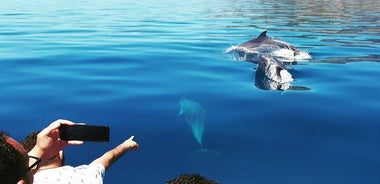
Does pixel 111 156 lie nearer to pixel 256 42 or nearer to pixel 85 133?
pixel 85 133

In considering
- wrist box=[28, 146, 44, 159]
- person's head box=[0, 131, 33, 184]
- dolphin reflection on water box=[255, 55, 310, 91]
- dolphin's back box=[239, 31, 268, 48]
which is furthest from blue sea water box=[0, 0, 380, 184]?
person's head box=[0, 131, 33, 184]

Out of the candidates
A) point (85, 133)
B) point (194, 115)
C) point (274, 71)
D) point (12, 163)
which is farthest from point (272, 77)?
point (12, 163)

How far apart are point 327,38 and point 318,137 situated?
12660 millimetres

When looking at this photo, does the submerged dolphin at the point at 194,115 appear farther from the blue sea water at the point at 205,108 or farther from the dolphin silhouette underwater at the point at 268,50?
the dolphin silhouette underwater at the point at 268,50

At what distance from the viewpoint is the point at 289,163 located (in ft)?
17.6

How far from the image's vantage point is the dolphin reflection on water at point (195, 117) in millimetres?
6063

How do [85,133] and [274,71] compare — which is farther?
[274,71]

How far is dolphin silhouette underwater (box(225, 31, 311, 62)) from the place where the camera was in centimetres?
1321

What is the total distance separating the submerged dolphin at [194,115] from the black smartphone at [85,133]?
245 centimetres

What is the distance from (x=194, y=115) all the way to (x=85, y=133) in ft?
10.5

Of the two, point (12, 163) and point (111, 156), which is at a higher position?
point (12, 163)

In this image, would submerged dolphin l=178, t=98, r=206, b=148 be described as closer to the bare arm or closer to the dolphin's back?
the bare arm

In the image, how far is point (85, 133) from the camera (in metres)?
3.64

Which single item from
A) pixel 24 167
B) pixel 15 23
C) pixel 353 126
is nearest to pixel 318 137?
pixel 353 126
